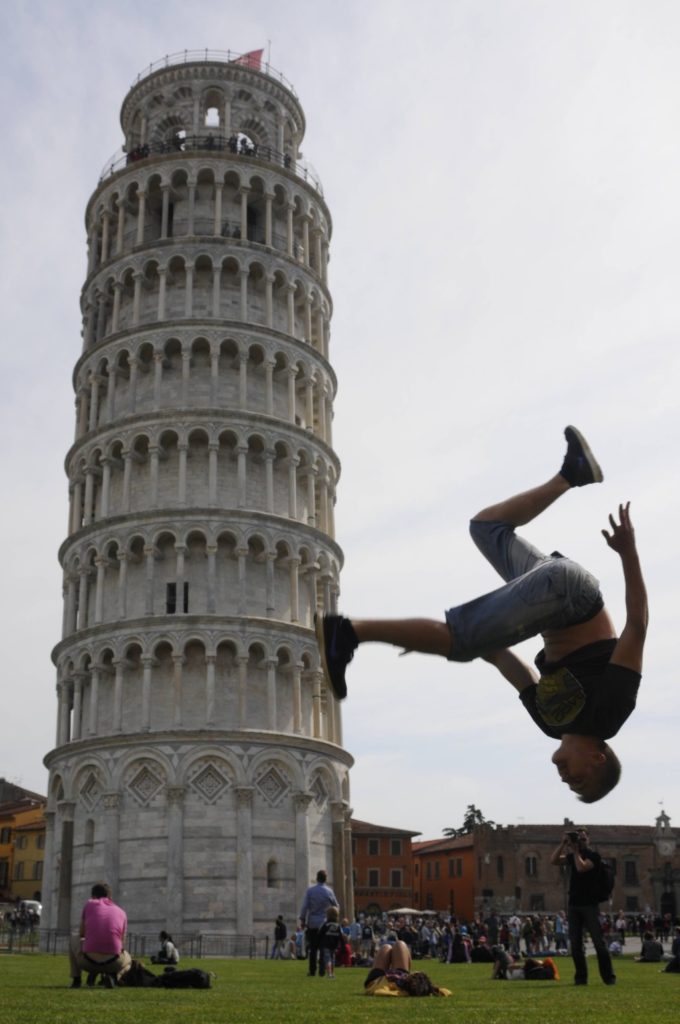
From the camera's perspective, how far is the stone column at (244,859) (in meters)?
42.6

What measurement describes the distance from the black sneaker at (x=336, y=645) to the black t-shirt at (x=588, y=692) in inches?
39.5

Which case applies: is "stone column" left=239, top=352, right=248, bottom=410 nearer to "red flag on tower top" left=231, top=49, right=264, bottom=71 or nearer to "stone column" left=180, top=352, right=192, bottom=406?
"stone column" left=180, top=352, right=192, bottom=406

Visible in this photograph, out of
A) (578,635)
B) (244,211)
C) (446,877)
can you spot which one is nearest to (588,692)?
(578,635)

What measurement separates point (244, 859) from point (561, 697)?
3929cm

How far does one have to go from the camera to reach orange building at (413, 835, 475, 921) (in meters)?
91.6

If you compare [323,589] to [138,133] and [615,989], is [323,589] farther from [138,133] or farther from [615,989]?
[615,989]

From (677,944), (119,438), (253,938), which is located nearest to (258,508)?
(119,438)

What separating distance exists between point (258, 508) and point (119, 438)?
6.75 metres

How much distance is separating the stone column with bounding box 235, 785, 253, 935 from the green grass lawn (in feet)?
82.2

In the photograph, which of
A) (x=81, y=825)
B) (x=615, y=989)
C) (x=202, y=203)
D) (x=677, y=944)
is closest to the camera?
(x=615, y=989)

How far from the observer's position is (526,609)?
5.80 metres

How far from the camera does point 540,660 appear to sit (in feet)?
20.7

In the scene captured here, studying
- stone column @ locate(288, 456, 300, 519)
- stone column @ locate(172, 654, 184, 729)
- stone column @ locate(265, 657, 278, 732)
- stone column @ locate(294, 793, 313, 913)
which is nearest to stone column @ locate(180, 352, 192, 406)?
stone column @ locate(288, 456, 300, 519)

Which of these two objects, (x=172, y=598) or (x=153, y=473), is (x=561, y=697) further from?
(x=153, y=473)
